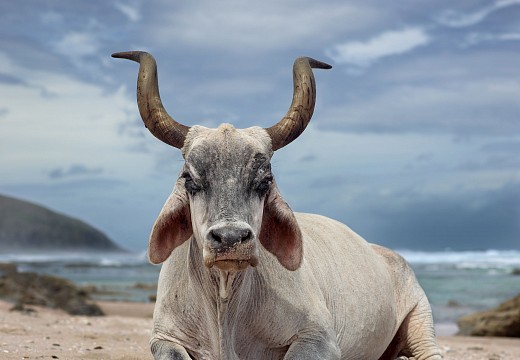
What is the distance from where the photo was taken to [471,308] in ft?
83.5

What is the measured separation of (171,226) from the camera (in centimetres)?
622

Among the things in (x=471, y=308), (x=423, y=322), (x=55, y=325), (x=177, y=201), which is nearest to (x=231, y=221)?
(x=177, y=201)

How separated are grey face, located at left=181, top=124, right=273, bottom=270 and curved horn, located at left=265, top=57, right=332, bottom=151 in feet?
0.75

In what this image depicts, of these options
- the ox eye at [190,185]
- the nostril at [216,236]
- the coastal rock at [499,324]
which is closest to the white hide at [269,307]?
the ox eye at [190,185]

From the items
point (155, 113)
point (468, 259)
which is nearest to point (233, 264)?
point (155, 113)

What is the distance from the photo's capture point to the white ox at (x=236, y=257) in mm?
5688

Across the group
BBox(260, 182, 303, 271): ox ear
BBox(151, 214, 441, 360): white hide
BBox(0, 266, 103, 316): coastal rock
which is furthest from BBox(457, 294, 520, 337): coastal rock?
BBox(260, 182, 303, 271): ox ear

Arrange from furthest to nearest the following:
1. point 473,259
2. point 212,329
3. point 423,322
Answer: point 473,259, point 423,322, point 212,329

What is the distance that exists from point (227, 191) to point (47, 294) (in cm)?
1827

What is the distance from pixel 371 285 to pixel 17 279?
63.6 ft

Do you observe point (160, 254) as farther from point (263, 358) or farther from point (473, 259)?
point (473, 259)

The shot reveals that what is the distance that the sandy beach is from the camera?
376 inches

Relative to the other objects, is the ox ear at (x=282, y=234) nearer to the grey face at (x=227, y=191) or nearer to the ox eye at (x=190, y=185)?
the grey face at (x=227, y=191)

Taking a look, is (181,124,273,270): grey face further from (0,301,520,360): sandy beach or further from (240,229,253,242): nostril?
(0,301,520,360): sandy beach
